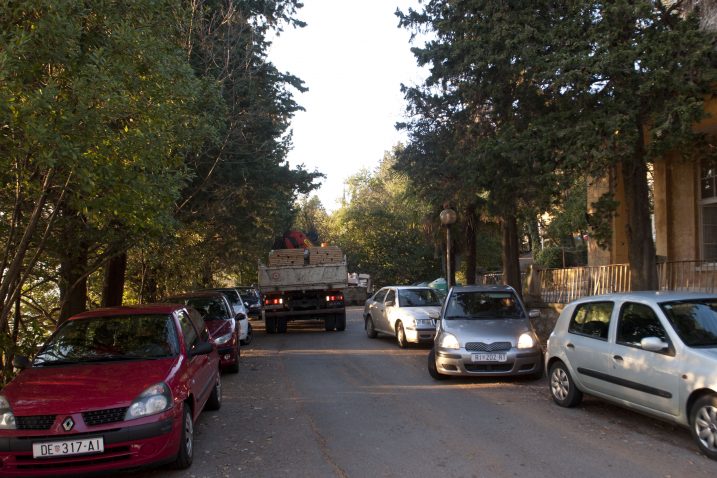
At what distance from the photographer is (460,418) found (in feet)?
24.2

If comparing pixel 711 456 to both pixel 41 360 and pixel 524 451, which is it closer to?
pixel 524 451

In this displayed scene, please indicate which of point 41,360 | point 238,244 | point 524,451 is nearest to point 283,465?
point 524,451

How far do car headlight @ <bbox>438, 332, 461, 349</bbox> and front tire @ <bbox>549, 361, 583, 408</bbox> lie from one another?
173cm

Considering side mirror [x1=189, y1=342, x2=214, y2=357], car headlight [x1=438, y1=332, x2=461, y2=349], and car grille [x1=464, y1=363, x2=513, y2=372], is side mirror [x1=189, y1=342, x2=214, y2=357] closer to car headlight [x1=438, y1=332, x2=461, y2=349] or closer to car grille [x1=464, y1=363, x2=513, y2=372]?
car headlight [x1=438, y1=332, x2=461, y2=349]

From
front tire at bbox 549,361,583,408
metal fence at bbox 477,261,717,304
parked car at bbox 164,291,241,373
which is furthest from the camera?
metal fence at bbox 477,261,717,304

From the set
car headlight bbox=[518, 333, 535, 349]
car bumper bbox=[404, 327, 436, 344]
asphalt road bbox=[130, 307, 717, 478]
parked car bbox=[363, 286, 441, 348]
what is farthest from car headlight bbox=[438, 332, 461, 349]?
car bumper bbox=[404, 327, 436, 344]

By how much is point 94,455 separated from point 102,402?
42cm

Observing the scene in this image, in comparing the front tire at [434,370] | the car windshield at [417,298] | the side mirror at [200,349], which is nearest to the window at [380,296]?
the car windshield at [417,298]

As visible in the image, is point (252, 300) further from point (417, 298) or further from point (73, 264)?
point (73, 264)

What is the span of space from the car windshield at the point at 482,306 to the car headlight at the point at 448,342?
0.78 metres

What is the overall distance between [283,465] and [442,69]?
10.2 m

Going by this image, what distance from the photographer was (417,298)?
1568cm

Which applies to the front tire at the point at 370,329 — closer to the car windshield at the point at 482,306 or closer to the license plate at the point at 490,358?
the car windshield at the point at 482,306

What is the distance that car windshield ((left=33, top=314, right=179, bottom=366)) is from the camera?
6.21 metres
